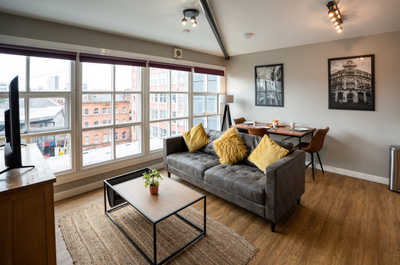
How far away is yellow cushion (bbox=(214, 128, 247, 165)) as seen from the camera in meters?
3.05

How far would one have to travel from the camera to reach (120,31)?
334 cm

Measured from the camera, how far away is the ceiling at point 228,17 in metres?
2.63

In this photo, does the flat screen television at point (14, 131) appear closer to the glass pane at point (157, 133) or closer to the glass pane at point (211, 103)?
the glass pane at point (157, 133)

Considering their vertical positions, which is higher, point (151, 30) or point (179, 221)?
point (151, 30)

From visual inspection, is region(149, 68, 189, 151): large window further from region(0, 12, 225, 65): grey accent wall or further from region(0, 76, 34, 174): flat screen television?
region(0, 76, 34, 174): flat screen television

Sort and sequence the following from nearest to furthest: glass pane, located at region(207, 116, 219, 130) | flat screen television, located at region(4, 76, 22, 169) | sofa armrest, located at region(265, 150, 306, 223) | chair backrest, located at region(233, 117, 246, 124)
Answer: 1. flat screen television, located at region(4, 76, 22, 169)
2. sofa armrest, located at region(265, 150, 306, 223)
3. chair backrest, located at region(233, 117, 246, 124)
4. glass pane, located at region(207, 116, 219, 130)

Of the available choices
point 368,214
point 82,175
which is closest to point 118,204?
point 82,175

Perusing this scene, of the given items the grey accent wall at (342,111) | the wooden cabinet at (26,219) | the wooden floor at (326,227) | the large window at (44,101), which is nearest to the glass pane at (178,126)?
the grey accent wall at (342,111)

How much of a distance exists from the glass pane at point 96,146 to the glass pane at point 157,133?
2.67 ft

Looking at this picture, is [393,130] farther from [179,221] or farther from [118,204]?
[118,204]

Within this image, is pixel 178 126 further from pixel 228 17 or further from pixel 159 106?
pixel 228 17

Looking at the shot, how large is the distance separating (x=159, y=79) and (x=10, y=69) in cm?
220

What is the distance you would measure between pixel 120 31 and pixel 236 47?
98.5 inches

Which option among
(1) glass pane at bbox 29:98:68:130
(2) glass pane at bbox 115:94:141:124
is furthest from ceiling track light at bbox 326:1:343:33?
(1) glass pane at bbox 29:98:68:130
